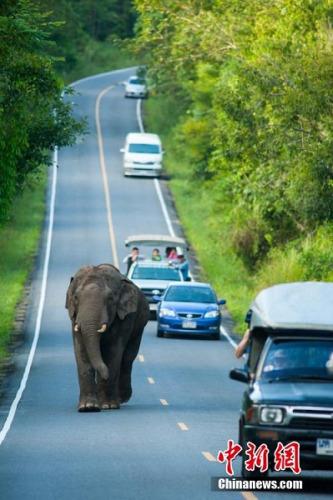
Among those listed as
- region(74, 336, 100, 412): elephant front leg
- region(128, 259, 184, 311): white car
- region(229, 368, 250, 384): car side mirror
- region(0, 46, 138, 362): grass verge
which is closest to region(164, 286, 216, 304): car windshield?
region(128, 259, 184, 311): white car

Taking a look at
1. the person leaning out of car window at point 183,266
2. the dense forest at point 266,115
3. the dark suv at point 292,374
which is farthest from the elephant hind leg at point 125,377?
the person leaning out of car window at point 183,266

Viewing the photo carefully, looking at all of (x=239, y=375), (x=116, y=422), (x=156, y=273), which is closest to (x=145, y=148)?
(x=156, y=273)

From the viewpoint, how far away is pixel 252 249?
5659cm

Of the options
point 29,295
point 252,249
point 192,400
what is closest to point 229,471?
point 192,400

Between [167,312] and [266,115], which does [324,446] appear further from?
[266,115]

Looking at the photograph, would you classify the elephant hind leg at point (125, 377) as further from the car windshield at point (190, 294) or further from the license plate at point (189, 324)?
the car windshield at point (190, 294)

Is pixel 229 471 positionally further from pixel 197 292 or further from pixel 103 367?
pixel 197 292

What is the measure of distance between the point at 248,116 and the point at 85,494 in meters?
28.6

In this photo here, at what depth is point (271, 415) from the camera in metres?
16.6

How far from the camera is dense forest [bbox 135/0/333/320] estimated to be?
41.3 metres

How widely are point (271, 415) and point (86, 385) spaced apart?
30.6 ft

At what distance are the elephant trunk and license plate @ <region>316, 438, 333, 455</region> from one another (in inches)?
369

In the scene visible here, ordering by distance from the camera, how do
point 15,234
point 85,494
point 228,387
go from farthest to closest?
point 15,234, point 228,387, point 85,494

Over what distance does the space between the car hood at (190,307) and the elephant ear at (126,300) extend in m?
16.0
